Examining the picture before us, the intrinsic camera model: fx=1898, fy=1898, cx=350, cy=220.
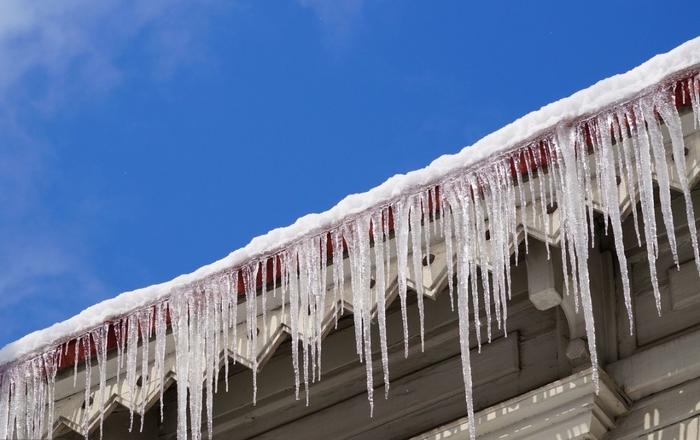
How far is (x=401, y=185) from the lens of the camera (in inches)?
286

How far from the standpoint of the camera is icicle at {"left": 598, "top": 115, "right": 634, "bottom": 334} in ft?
22.4

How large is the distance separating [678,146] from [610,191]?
29 centimetres

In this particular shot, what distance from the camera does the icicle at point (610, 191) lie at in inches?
269

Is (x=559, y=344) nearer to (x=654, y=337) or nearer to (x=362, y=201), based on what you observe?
(x=654, y=337)

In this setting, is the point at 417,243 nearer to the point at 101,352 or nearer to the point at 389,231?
the point at 389,231

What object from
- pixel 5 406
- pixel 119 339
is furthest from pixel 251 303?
pixel 5 406

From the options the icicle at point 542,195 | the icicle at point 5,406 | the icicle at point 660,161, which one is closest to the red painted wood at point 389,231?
the icicle at point 542,195

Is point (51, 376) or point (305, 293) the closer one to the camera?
point (305, 293)

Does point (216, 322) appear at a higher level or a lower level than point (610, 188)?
higher

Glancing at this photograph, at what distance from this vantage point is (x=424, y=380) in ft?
25.2

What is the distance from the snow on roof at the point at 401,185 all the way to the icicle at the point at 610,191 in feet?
0.28

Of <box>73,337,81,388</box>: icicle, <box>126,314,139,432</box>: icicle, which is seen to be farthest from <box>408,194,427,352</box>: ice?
<box>73,337,81,388</box>: icicle

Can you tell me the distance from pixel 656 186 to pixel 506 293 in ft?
3.07

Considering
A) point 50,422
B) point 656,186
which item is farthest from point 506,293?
point 50,422
